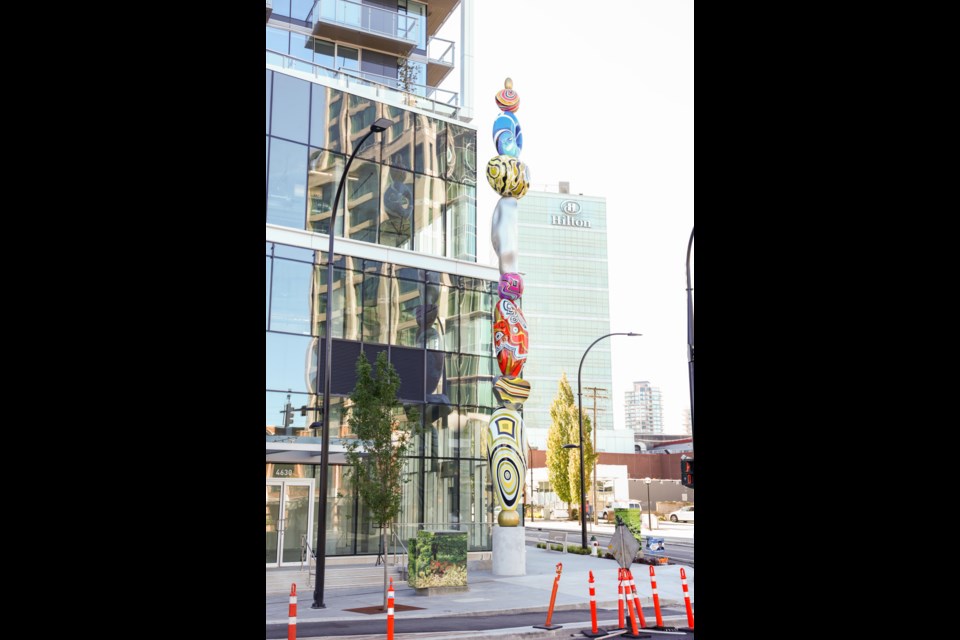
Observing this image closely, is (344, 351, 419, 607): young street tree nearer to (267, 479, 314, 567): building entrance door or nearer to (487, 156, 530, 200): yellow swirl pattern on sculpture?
(267, 479, 314, 567): building entrance door

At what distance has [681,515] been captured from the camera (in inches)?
2606

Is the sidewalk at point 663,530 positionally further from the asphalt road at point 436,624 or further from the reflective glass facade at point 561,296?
the reflective glass facade at point 561,296

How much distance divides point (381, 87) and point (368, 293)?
24.4ft

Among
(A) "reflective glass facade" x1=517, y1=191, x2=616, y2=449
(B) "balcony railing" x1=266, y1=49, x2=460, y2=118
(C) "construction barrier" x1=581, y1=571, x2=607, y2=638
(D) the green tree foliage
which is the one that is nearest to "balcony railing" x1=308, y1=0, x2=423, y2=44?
(B) "balcony railing" x1=266, y1=49, x2=460, y2=118

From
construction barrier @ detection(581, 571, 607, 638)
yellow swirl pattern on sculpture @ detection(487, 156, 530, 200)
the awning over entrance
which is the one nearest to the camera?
construction barrier @ detection(581, 571, 607, 638)

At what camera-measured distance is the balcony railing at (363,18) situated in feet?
109

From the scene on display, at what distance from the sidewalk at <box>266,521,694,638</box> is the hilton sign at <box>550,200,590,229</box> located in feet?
430

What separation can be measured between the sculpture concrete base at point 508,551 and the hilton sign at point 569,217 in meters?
133

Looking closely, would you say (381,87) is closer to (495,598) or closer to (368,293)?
(368,293)

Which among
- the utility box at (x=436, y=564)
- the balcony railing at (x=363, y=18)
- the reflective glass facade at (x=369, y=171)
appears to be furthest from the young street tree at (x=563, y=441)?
the utility box at (x=436, y=564)

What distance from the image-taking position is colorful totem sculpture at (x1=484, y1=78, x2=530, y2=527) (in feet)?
76.9
